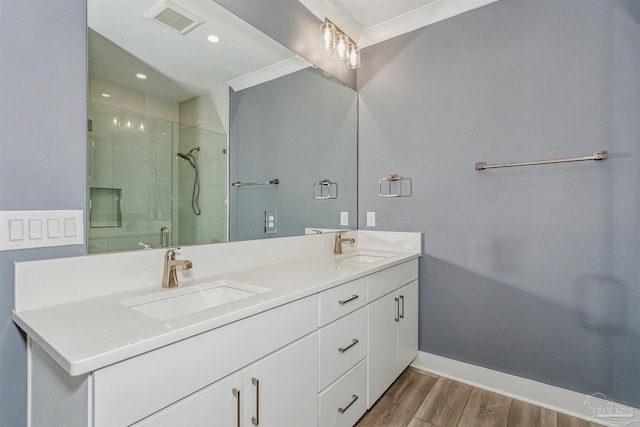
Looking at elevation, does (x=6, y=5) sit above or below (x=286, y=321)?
above

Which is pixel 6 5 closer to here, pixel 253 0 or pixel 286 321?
pixel 253 0

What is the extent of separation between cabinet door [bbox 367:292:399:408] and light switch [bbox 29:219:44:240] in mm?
1393

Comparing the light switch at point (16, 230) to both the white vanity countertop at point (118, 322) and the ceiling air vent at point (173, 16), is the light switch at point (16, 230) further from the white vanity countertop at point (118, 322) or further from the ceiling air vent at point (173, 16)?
the ceiling air vent at point (173, 16)

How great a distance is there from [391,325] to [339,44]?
1.90 meters

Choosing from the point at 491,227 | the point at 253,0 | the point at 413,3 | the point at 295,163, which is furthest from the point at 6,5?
Result: the point at 491,227

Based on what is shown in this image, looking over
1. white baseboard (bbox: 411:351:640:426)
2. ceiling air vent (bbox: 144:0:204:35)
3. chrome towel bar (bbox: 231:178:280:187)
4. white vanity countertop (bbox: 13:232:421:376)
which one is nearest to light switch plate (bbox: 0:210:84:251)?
white vanity countertop (bbox: 13:232:421:376)

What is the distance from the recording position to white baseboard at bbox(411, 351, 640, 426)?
1.64 m

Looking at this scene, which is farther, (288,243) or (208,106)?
(288,243)

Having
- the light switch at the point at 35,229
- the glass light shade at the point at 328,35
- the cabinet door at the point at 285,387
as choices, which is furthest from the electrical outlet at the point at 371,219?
the light switch at the point at 35,229

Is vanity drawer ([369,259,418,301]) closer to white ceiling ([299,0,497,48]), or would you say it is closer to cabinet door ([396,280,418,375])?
cabinet door ([396,280,418,375])

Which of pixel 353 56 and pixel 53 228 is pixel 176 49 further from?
pixel 353 56

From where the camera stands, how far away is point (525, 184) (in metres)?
1.85

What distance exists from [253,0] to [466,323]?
234 centimetres

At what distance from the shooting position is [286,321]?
1115mm
